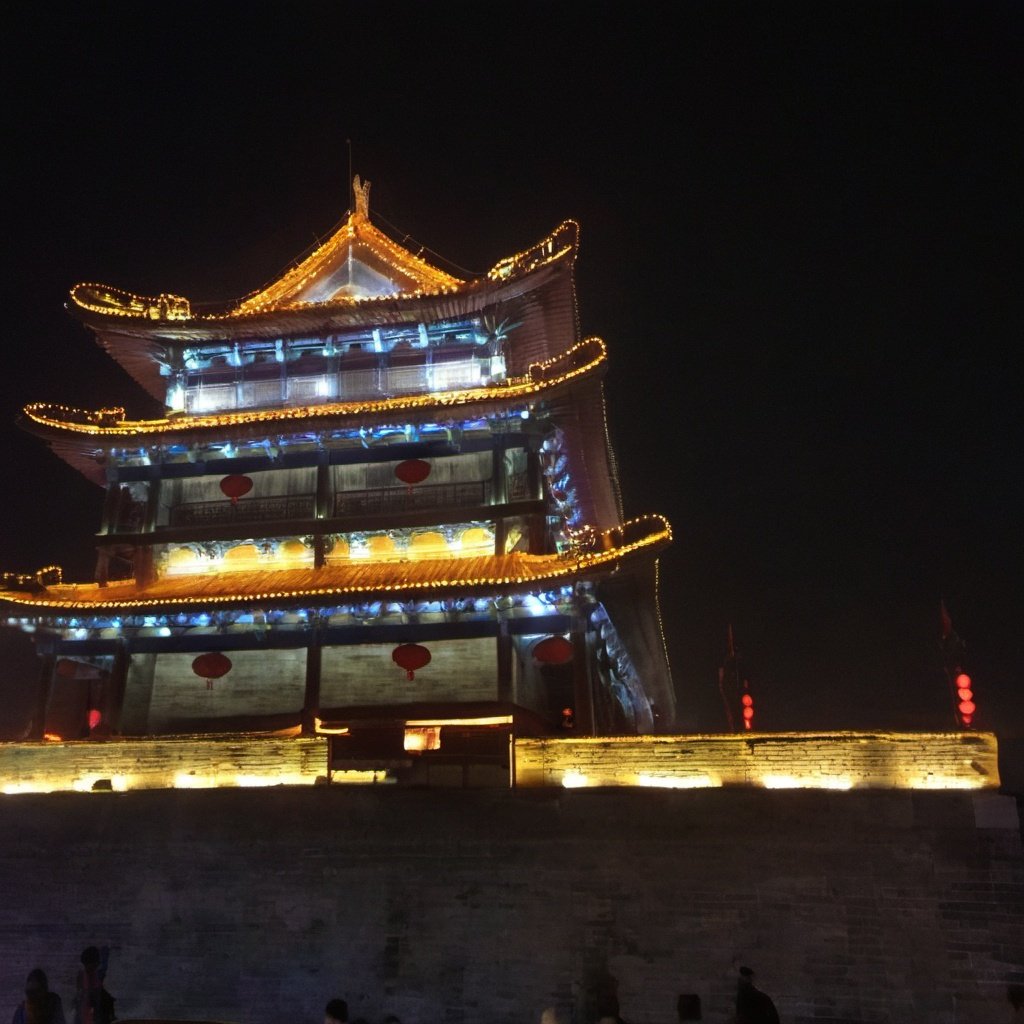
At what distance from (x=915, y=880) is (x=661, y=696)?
59.1 feet

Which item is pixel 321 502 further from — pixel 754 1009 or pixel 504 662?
pixel 754 1009

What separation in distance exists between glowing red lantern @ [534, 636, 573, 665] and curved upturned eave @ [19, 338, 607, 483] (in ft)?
18.5

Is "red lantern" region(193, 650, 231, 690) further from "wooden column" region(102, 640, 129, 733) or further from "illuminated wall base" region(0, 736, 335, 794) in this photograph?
"illuminated wall base" region(0, 736, 335, 794)

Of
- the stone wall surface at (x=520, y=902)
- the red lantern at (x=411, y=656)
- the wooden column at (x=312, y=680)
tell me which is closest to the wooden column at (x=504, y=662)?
the red lantern at (x=411, y=656)

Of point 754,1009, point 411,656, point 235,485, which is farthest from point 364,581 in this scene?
point 754,1009

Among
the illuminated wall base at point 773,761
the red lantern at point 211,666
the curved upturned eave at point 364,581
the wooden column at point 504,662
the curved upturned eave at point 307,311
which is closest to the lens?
the illuminated wall base at point 773,761

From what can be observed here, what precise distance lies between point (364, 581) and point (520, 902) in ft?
27.4

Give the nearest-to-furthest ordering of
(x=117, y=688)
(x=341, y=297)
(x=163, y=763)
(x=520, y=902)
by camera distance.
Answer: (x=520, y=902), (x=163, y=763), (x=117, y=688), (x=341, y=297)

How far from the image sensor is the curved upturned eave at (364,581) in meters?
16.9

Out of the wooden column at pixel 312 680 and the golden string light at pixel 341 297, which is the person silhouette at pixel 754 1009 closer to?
the wooden column at pixel 312 680

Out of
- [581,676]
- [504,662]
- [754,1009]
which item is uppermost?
[504,662]

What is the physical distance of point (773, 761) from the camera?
13.4 metres

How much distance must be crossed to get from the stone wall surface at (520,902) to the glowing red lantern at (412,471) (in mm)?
9012

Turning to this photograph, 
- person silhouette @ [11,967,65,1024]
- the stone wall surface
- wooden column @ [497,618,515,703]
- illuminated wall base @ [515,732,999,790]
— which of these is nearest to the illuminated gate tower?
wooden column @ [497,618,515,703]
